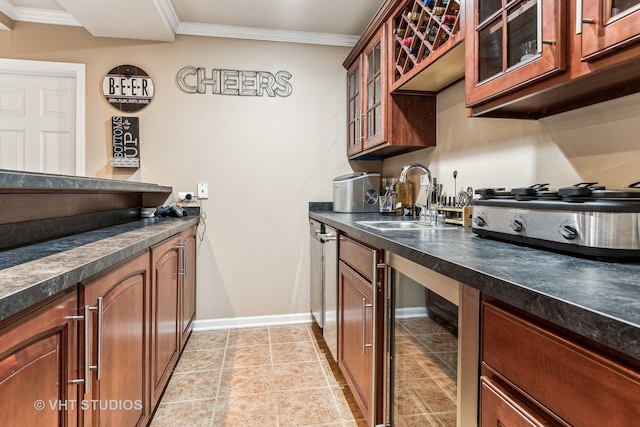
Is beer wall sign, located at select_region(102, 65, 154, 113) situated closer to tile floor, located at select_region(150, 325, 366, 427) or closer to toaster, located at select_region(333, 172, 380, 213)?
toaster, located at select_region(333, 172, 380, 213)

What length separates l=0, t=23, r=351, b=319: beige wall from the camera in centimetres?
272

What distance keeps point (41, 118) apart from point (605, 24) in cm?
340

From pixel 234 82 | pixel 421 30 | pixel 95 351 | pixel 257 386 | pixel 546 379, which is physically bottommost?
pixel 257 386

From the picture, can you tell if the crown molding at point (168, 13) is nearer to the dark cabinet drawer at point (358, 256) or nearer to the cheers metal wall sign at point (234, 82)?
the cheers metal wall sign at point (234, 82)

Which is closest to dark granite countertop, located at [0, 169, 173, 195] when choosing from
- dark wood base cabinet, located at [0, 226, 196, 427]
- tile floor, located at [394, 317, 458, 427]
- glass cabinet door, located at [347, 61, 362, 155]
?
dark wood base cabinet, located at [0, 226, 196, 427]

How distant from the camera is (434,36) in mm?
1644

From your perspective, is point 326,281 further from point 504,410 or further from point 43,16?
point 43,16

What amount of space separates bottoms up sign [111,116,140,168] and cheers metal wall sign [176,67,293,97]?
0.48 metres

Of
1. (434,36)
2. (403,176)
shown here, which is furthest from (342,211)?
(434,36)

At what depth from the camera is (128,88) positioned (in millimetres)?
2740

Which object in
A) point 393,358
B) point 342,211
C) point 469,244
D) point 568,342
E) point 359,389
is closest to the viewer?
point 568,342

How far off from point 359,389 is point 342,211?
1.44 metres

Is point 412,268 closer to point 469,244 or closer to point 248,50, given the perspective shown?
point 469,244

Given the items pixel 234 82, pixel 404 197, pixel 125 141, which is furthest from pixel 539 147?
pixel 125 141
